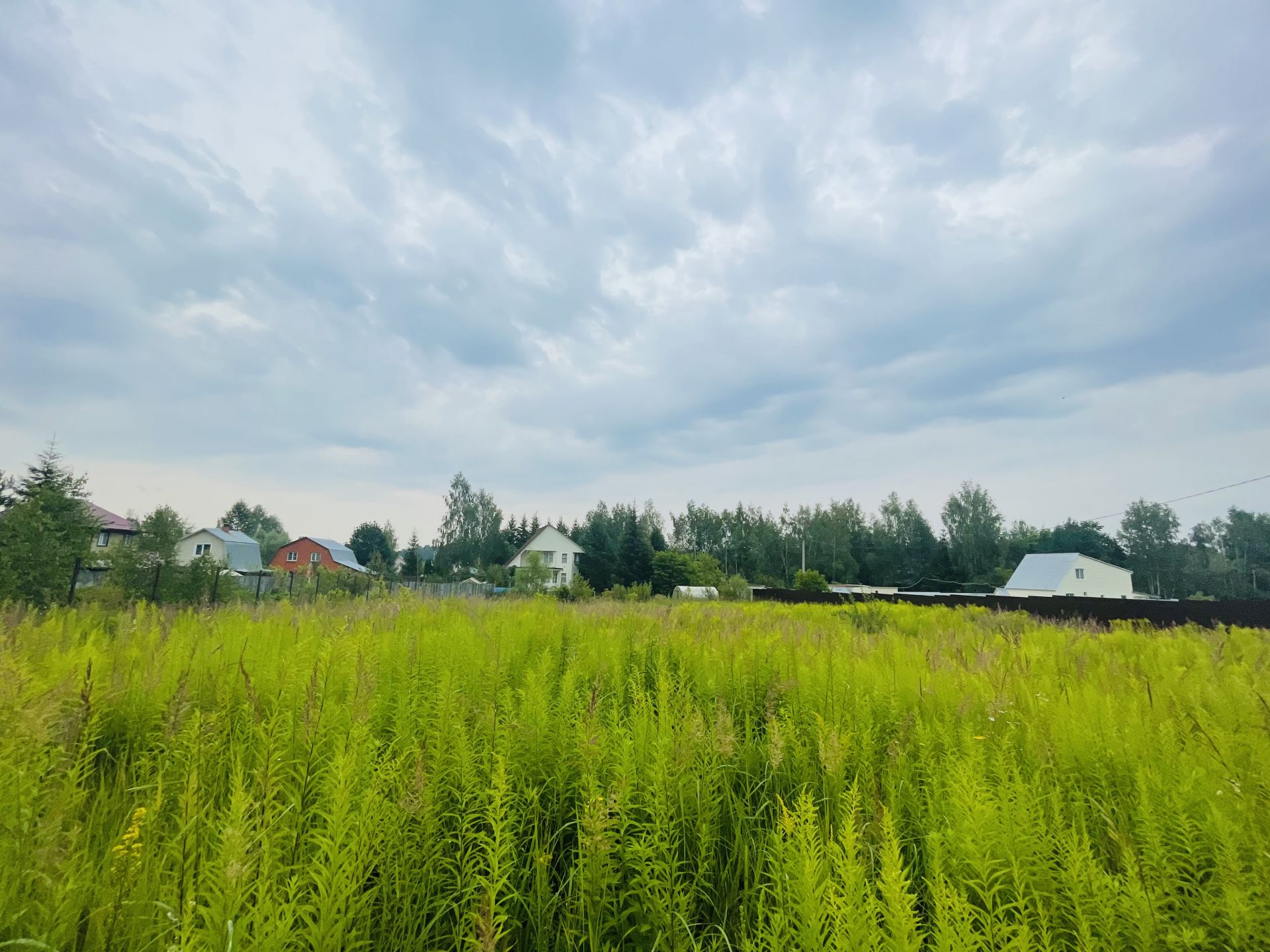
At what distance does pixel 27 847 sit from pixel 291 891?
0.65m

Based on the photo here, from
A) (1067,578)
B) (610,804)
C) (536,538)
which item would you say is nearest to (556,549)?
(536,538)

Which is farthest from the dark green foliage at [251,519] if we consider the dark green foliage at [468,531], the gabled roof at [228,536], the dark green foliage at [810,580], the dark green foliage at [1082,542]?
the dark green foliage at [1082,542]

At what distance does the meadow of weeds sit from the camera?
1242 millimetres

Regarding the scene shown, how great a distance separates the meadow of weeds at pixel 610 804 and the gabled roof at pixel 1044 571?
5376 cm

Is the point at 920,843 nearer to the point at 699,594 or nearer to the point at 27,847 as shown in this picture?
the point at 27,847

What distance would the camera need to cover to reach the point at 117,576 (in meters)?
11.9

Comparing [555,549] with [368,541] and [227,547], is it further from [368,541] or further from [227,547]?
[368,541]

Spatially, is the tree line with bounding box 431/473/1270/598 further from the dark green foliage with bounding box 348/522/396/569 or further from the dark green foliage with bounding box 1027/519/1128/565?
the dark green foliage with bounding box 348/522/396/569

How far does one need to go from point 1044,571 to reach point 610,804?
59849 millimetres

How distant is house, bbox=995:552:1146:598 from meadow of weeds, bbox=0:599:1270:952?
2051 inches

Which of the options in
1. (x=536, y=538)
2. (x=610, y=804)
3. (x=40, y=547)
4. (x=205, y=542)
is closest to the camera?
(x=610, y=804)

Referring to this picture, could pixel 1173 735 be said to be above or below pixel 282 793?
above

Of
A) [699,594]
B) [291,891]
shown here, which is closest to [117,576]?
[291,891]

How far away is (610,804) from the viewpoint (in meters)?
1.49
